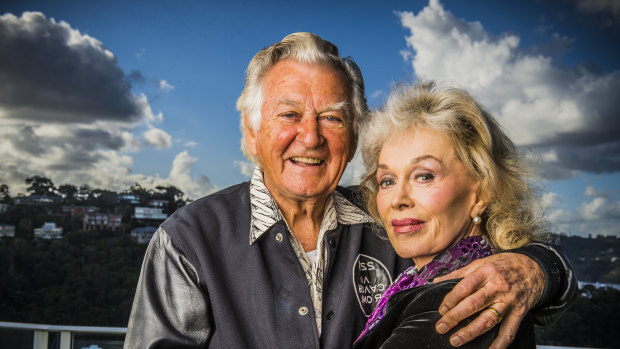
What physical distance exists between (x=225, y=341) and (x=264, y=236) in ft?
1.25

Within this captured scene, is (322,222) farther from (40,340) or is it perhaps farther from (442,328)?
(40,340)

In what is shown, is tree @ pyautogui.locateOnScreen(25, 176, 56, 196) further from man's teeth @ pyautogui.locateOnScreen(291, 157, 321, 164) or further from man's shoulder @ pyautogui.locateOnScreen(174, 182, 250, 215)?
man's teeth @ pyautogui.locateOnScreen(291, 157, 321, 164)

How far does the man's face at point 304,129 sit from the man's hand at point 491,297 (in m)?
0.76

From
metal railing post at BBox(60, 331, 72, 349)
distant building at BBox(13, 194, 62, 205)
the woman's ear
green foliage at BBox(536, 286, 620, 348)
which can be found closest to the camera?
the woman's ear

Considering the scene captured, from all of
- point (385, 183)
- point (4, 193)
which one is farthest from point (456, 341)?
point (4, 193)

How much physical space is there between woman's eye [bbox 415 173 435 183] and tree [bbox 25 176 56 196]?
39091mm

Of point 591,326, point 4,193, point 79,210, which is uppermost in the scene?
point 4,193

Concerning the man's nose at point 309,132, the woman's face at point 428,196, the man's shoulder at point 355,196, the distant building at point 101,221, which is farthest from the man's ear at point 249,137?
the distant building at point 101,221

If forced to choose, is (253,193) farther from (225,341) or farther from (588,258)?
(588,258)

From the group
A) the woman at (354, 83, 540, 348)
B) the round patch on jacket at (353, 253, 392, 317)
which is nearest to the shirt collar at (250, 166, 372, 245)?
the round patch on jacket at (353, 253, 392, 317)

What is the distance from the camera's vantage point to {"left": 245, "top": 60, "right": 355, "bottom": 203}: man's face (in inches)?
73.3

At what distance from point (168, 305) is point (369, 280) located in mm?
731

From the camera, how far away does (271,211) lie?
6.17 ft

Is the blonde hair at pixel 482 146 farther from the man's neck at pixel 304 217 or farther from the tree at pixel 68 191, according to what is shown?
the tree at pixel 68 191
